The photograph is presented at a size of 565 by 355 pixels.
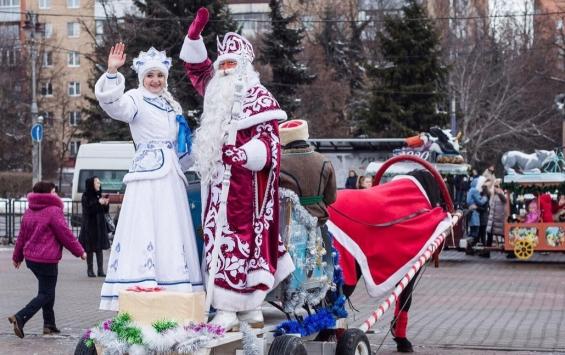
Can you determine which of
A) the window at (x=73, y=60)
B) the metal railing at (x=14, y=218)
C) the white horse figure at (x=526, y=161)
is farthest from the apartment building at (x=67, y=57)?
the white horse figure at (x=526, y=161)

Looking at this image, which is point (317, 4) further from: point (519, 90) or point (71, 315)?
point (71, 315)

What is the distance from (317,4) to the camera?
2591 inches

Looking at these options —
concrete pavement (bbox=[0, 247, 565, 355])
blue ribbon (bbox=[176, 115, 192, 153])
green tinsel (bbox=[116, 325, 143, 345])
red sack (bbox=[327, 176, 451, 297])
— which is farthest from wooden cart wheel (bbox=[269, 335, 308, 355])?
concrete pavement (bbox=[0, 247, 565, 355])

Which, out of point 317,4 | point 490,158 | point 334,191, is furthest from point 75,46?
point 334,191

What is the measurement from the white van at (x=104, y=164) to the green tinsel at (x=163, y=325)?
81.4 ft

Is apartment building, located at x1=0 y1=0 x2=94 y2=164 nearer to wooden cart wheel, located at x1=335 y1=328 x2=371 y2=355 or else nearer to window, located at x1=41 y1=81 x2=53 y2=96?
window, located at x1=41 y1=81 x2=53 y2=96

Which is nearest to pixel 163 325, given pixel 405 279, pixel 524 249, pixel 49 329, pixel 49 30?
pixel 405 279

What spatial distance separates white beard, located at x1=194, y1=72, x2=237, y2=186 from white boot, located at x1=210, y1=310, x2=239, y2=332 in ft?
2.91

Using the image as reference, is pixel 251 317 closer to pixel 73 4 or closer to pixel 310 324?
pixel 310 324

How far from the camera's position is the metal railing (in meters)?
26.2

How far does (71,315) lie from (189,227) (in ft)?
19.6

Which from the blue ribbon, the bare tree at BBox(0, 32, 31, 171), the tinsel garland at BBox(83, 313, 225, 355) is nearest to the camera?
the tinsel garland at BBox(83, 313, 225, 355)

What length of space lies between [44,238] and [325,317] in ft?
13.8

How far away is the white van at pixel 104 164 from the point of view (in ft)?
104
